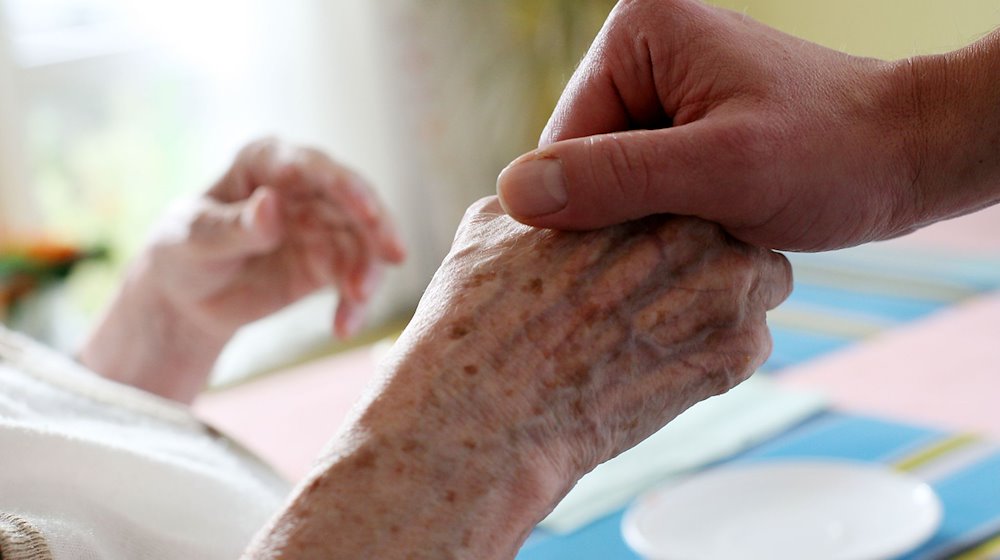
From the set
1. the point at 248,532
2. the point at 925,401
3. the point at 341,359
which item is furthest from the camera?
the point at 341,359

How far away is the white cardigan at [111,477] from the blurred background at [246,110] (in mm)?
1873

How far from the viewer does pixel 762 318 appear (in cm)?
70

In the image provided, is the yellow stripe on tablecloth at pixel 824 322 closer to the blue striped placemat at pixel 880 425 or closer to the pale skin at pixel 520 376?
the blue striped placemat at pixel 880 425

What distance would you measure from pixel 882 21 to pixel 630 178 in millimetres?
270

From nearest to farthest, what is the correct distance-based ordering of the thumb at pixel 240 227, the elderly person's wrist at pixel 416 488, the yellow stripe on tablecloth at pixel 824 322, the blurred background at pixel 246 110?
the elderly person's wrist at pixel 416 488, the thumb at pixel 240 227, the yellow stripe on tablecloth at pixel 824 322, the blurred background at pixel 246 110

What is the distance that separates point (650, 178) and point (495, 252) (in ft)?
0.33

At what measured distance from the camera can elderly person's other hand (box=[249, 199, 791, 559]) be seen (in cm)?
58

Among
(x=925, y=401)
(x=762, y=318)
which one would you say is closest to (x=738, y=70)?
(x=762, y=318)

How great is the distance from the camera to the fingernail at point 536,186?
63 centimetres

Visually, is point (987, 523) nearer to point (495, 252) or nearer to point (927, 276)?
point (495, 252)

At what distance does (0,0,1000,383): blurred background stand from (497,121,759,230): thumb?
207 cm

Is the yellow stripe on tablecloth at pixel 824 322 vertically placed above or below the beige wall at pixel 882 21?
below

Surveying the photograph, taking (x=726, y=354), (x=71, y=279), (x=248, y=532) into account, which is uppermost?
(x=726, y=354)

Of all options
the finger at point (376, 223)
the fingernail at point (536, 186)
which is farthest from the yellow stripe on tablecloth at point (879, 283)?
the fingernail at point (536, 186)
